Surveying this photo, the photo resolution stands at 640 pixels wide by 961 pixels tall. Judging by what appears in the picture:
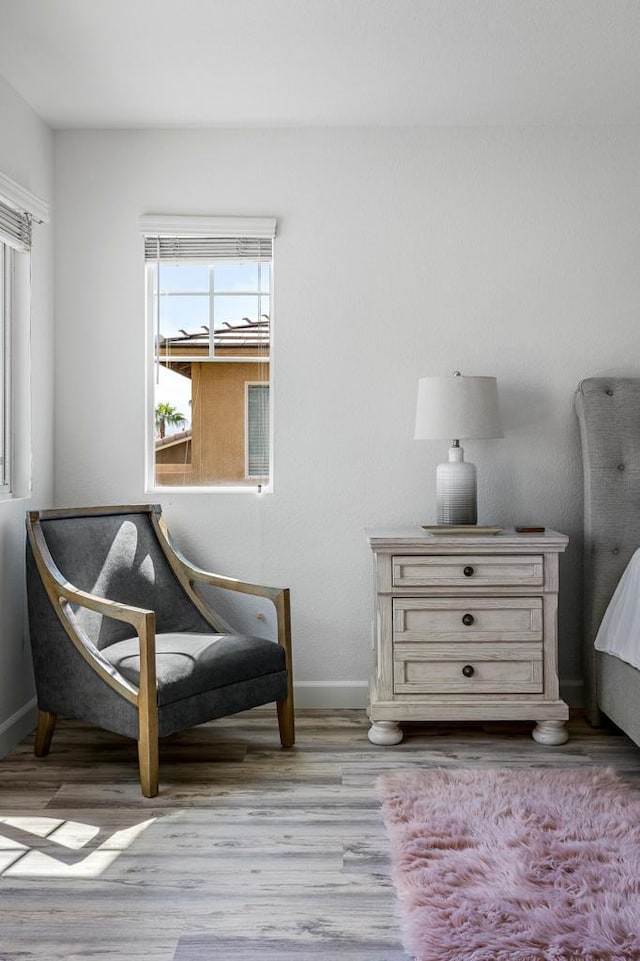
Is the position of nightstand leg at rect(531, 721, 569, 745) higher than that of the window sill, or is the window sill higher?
the window sill

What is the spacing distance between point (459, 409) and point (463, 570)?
64cm

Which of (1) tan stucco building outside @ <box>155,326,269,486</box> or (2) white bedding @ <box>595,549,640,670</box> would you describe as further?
(1) tan stucco building outside @ <box>155,326,269,486</box>

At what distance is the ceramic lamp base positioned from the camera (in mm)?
3377

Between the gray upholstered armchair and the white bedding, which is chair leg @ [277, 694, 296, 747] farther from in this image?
the white bedding

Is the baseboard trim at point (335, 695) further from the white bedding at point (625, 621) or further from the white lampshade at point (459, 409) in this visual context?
the white lampshade at point (459, 409)

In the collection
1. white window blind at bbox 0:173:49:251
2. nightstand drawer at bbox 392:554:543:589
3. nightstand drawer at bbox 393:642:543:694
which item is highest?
white window blind at bbox 0:173:49:251

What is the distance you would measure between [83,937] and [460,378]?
2333mm

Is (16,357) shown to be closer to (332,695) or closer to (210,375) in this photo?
(210,375)

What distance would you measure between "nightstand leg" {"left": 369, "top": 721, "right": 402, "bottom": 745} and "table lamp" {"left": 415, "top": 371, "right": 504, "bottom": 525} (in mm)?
839

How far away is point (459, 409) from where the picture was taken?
3.30 metres

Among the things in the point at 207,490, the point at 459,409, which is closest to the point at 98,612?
the point at 207,490

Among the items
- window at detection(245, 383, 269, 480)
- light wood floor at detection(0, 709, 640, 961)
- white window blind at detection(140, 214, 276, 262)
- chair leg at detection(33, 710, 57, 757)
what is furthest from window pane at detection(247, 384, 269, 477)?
chair leg at detection(33, 710, 57, 757)

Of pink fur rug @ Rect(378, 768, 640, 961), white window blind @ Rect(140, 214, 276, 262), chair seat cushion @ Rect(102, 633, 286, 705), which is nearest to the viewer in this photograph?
pink fur rug @ Rect(378, 768, 640, 961)

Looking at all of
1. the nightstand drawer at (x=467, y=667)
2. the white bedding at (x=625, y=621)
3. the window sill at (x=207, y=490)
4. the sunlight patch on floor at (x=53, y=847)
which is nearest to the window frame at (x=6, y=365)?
the window sill at (x=207, y=490)
